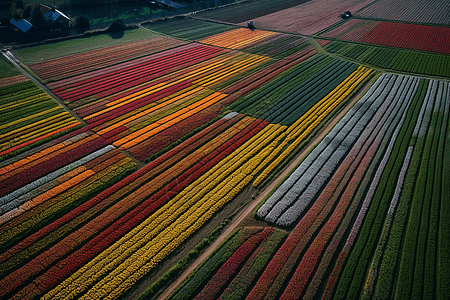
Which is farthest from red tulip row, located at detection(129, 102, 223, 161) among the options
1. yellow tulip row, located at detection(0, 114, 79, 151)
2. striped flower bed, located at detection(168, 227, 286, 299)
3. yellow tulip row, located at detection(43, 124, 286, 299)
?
striped flower bed, located at detection(168, 227, 286, 299)

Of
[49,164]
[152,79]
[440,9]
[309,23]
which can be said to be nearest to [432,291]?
[49,164]

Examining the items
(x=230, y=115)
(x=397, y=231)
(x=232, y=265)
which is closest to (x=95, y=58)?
(x=230, y=115)

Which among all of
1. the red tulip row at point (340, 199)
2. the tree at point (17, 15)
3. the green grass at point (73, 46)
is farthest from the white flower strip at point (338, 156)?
the tree at point (17, 15)

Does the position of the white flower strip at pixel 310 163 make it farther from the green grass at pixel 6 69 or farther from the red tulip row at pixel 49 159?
the green grass at pixel 6 69

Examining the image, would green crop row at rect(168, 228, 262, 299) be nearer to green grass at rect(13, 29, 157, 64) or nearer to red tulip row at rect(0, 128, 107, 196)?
red tulip row at rect(0, 128, 107, 196)

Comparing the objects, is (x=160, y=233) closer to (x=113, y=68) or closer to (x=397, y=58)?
(x=113, y=68)
